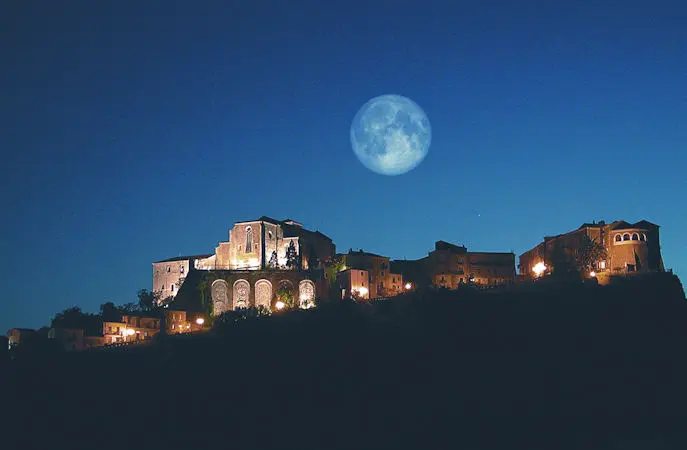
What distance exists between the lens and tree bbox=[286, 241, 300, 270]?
3745 inches

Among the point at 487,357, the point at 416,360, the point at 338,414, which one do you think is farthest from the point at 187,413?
the point at 487,357

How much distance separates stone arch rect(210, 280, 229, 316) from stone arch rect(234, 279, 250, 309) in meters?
0.95

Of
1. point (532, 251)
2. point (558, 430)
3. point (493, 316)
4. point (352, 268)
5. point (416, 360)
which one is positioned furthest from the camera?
point (532, 251)

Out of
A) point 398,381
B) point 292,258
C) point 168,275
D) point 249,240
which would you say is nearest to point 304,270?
point 292,258

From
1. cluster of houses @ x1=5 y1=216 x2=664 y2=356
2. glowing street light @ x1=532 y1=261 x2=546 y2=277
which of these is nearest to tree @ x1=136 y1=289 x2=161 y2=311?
cluster of houses @ x1=5 y1=216 x2=664 y2=356

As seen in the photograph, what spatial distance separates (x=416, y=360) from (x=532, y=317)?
1179 cm

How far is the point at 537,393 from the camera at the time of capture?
228 feet

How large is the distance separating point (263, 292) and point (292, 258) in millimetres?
5105

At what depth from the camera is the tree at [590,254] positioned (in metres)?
86.9

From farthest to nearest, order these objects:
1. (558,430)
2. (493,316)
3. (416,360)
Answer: (493,316) → (416,360) → (558,430)

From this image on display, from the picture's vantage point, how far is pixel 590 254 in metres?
87.4

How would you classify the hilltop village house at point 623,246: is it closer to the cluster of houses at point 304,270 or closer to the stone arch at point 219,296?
the cluster of houses at point 304,270

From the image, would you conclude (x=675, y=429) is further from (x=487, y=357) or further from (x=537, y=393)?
(x=487, y=357)

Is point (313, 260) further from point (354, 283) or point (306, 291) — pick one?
point (354, 283)
